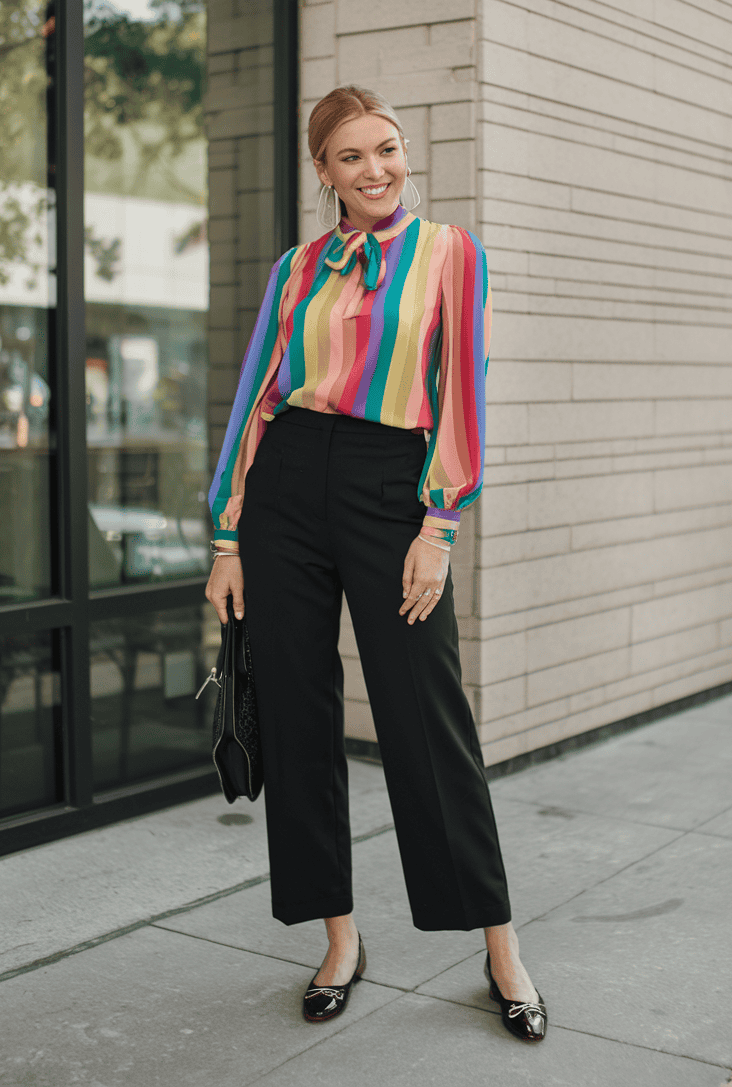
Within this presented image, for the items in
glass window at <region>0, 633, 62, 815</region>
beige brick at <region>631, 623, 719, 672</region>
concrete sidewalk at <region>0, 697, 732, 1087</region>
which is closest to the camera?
concrete sidewalk at <region>0, 697, 732, 1087</region>

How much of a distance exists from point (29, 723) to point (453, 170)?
7.44 feet

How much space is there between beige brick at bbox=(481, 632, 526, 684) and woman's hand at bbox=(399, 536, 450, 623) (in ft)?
5.81

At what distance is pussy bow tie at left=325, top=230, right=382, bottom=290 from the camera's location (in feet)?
8.13

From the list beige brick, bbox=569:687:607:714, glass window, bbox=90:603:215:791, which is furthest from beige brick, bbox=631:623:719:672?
glass window, bbox=90:603:215:791

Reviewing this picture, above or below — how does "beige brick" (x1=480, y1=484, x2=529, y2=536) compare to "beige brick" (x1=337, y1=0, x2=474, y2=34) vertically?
below

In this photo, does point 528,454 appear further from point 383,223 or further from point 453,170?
point 383,223

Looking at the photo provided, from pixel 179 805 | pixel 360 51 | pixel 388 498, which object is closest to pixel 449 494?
pixel 388 498

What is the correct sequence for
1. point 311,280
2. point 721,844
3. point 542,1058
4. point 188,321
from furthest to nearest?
point 188,321
point 721,844
point 311,280
point 542,1058

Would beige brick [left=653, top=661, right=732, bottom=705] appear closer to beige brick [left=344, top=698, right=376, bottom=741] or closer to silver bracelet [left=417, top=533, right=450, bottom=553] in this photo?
beige brick [left=344, top=698, right=376, bottom=741]

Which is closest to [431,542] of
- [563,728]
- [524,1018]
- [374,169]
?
[374,169]

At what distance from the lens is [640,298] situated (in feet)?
16.3

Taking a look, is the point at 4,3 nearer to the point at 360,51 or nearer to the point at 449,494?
the point at 360,51

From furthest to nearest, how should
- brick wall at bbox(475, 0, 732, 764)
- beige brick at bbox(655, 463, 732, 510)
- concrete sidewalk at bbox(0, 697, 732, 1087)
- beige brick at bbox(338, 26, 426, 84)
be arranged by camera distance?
1. beige brick at bbox(655, 463, 732, 510)
2. brick wall at bbox(475, 0, 732, 764)
3. beige brick at bbox(338, 26, 426, 84)
4. concrete sidewalk at bbox(0, 697, 732, 1087)

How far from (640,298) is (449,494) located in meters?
2.84
